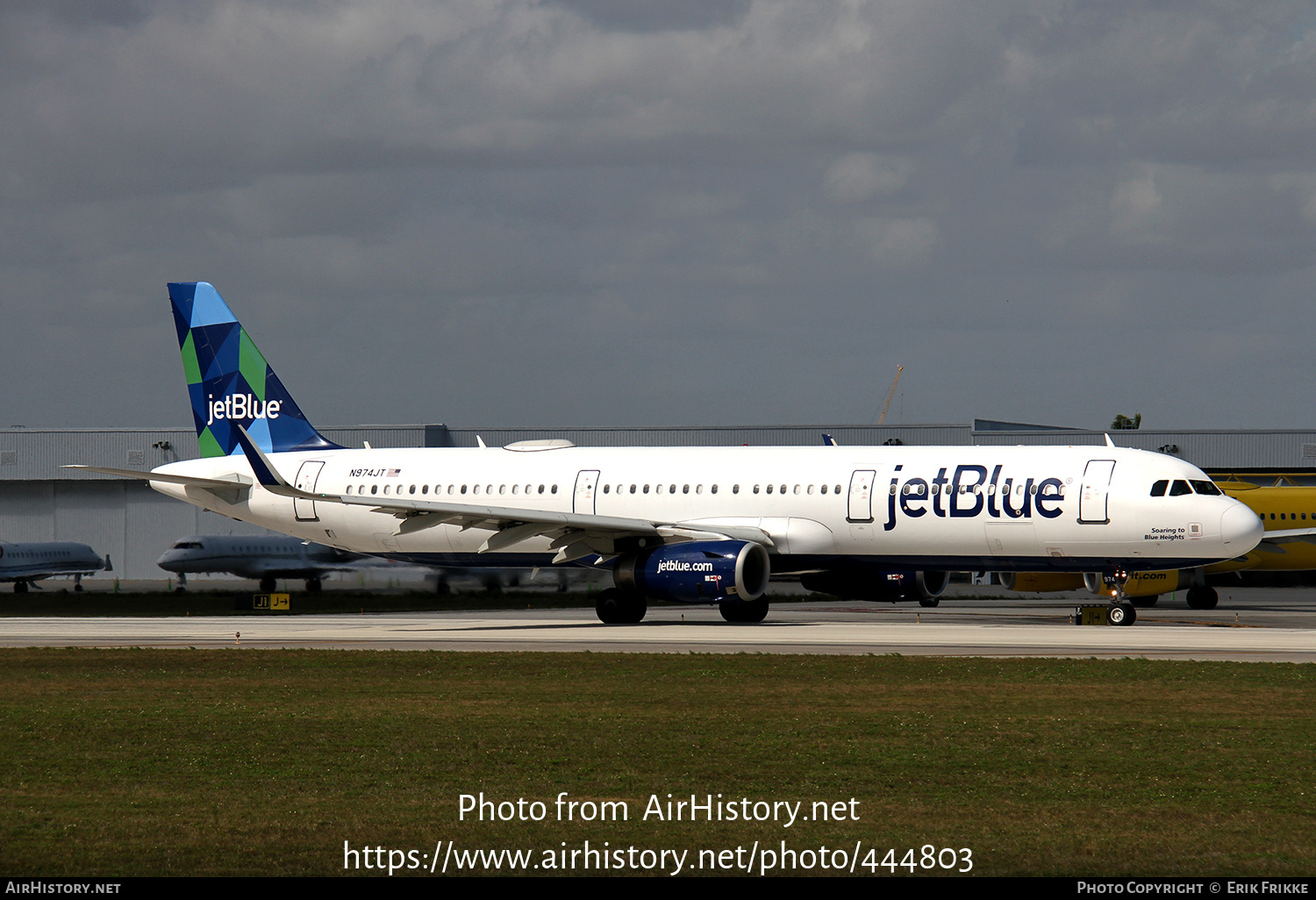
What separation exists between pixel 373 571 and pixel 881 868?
51.9 m

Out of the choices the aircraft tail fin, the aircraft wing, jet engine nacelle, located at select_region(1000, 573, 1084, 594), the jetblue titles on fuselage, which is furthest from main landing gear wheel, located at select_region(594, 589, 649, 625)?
jet engine nacelle, located at select_region(1000, 573, 1084, 594)

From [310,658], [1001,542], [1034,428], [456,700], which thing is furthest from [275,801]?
[1034,428]

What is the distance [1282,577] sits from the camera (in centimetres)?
6388

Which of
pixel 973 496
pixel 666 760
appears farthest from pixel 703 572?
pixel 666 760

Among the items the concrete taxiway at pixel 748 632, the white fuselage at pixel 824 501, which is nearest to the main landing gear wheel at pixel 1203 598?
the concrete taxiway at pixel 748 632

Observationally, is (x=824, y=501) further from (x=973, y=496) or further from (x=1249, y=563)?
(x=1249, y=563)

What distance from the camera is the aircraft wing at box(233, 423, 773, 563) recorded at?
3394cm

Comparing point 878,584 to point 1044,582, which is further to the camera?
point 1044,582

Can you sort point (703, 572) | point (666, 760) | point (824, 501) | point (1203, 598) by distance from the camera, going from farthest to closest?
point (1203, 598), point (824, 501), point (703, 572), point (666, 760)

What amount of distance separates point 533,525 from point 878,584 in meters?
8.84

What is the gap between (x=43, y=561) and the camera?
67.1 meters

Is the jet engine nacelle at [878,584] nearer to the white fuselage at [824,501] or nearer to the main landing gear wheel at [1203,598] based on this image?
the white fuselage at [824,501]

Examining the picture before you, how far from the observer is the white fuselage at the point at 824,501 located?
32688 millimetres

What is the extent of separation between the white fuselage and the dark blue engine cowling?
1.99 meters
